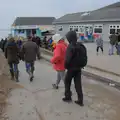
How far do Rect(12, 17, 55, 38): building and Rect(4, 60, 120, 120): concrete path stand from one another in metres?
46.4

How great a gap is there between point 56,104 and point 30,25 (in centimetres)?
5370

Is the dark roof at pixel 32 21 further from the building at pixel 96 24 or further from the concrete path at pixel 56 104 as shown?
the concrete path at pixel 56 104

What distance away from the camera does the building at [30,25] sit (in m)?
56.8

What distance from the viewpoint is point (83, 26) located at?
37281 mm

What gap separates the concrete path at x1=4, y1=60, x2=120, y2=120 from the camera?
18.9ft

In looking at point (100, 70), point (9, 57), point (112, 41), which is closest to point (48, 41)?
point (112, 41)

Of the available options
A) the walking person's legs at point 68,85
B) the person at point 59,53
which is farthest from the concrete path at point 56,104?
the person at point 59,53

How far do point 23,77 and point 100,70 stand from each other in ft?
11.9

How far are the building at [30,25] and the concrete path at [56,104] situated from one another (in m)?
46.4

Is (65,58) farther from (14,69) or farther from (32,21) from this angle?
(32,21)

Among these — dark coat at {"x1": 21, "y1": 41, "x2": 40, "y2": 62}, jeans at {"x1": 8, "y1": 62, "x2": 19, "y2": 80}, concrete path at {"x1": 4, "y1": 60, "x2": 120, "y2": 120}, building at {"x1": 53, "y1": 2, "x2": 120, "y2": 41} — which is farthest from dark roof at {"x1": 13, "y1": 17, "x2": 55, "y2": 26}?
concrete path at {"x1": 4, "y1": 60, "x2": 120, "y2": 120}

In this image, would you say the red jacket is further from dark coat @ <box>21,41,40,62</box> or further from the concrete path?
dark coat @ <box>21,41,40,62</box>

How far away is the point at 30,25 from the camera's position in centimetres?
5919

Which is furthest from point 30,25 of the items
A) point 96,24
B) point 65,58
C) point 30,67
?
point 65,58
